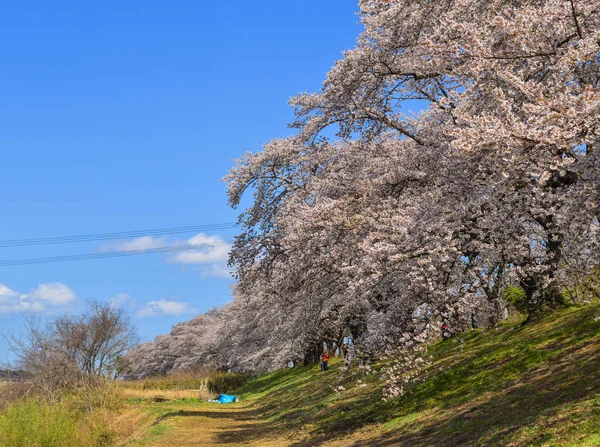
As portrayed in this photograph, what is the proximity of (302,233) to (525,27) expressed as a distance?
8801 millimetres

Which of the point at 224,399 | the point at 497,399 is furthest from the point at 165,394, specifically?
the point at 497,399

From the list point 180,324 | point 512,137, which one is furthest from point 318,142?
point 180,324

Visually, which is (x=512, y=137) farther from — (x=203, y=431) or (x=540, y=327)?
(x=203, y=431)

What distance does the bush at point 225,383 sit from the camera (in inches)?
1881

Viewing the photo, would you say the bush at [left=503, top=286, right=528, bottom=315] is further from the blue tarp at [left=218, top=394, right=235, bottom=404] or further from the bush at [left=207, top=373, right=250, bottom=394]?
the bush at [left=207, top=373, right=250, bottom=394]

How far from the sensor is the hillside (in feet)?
30.1

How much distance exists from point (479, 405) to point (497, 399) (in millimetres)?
372

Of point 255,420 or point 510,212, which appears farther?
point 255,420

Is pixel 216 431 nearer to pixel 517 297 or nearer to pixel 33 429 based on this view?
pixel 33 429

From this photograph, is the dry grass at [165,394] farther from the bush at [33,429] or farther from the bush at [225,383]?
the bush at [33,429]

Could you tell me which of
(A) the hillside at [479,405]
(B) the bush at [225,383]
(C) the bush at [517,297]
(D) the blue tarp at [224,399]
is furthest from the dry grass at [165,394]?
(C) the bush at [517,297]

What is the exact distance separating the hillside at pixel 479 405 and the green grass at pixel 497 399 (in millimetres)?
28

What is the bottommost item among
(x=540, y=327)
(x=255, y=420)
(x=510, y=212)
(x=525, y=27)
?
(x=255, y=420)

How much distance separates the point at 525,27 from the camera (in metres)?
8.48
